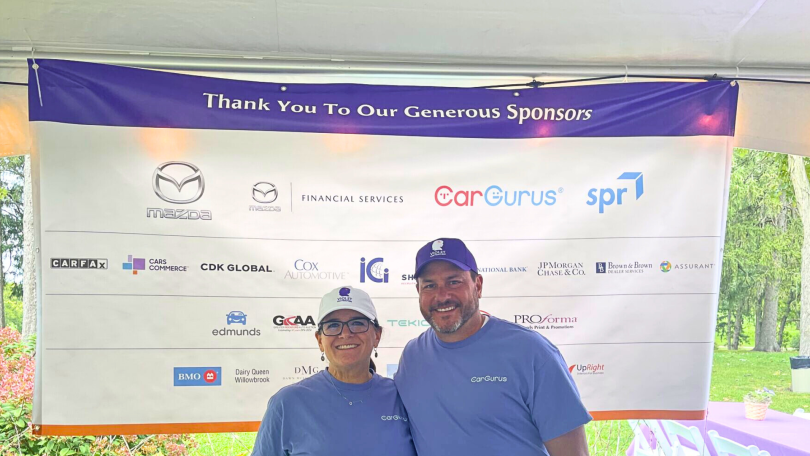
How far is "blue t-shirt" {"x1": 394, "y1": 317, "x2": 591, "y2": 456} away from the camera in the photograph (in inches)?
71.9

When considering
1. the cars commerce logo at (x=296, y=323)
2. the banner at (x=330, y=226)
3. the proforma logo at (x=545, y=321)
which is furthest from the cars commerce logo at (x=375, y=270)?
the proforma logo at (x=545, y=321)

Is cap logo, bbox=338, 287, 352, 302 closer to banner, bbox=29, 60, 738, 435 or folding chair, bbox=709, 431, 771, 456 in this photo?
banner, bbox=29, 60, 738, 435

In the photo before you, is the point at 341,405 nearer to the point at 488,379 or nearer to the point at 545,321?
the point at 488,379

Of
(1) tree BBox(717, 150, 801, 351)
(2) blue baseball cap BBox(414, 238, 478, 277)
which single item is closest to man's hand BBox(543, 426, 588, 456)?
(2) blue baseball cap BBox(414, 238, 478, 277)

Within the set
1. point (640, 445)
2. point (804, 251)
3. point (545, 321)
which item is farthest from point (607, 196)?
point (804, 251)

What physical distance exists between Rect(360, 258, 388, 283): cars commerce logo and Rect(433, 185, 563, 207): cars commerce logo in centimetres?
38

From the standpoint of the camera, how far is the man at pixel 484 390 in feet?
5.98

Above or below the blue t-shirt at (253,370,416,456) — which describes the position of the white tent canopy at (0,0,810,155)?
above

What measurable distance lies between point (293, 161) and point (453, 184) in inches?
28.4

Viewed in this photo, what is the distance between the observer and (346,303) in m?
1.95

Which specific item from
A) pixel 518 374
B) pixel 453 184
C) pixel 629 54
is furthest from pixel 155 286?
pixel 629 54

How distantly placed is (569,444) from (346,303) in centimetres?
79

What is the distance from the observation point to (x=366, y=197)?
2.75 metres

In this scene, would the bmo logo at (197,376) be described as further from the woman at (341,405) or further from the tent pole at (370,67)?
the tent pole at (370,67)
